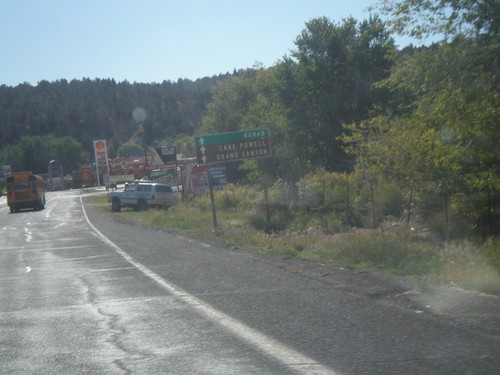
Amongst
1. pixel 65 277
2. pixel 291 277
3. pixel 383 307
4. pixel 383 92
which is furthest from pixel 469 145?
pixel 383 92

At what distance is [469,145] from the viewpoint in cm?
1389

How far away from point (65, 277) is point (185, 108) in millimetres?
179269

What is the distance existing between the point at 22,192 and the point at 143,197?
596 inches

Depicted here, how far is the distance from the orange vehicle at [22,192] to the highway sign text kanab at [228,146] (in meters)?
33.1

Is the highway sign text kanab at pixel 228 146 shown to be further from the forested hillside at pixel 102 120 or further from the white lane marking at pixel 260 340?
the forested hillside at pixel 102 120

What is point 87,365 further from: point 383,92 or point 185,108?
point 185,108

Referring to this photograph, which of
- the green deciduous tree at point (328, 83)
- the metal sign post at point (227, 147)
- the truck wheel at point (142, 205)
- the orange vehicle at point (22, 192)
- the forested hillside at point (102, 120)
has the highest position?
the forested hillside at point (102, 120)

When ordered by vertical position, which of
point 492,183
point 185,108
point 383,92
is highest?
point 185,108

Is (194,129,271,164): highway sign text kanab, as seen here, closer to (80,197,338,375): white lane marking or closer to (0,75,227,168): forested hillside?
(80,197,338,375): white lane marking

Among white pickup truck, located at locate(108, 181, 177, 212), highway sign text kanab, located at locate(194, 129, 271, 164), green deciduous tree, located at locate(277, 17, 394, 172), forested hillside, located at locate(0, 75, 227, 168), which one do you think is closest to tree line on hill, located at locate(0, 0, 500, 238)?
green deciduous tree, located at locate(277, 17, 394, 172)

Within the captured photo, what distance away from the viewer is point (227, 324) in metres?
9.10

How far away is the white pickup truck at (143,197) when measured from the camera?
1843 inches

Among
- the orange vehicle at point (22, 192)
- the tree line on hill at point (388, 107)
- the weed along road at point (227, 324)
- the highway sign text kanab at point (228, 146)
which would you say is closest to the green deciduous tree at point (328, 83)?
the tree line on hill at point (388, 107)

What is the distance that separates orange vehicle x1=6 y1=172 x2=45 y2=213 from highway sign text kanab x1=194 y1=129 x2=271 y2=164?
33066 millimetres
